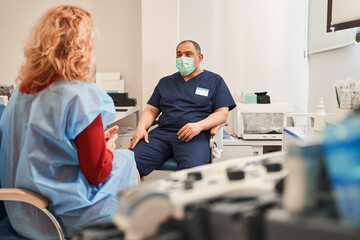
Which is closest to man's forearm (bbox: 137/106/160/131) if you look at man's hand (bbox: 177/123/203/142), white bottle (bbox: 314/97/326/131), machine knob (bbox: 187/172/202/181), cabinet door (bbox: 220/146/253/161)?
man's hand (bbox: 177/123/203/142)

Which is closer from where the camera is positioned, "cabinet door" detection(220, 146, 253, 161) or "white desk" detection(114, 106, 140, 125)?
"white desk" detection(114, 106, 140, 125)

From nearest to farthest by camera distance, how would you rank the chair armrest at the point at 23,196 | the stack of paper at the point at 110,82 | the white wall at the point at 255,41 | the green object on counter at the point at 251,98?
the chair armrest at the point at 23,196
the green object on counter at the point at 251,98
the white wall at the point at 255,41
the stack of paper at the point at 110,82

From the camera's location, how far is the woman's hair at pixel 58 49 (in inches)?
46.4

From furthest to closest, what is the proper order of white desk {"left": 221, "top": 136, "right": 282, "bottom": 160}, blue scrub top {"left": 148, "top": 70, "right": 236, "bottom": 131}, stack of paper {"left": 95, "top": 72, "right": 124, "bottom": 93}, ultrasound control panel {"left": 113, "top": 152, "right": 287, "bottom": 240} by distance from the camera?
stack of paper {"left": 95, "top": 72, "right": 124, "bottom": 93}
white desk {"left": 221, "top": 136, "right": 282, "bottom": 160}
blue scrub top {"left": 148, "top": 70, "right": 236, "bottom": 131}
ultrasound control panel {"left": 113, "top": 152, "right": 287, "bottom": 240}

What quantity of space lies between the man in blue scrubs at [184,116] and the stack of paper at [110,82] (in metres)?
0.99

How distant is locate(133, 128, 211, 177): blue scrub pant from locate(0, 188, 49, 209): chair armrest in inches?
48.7

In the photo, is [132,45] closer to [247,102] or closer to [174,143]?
[247,102]

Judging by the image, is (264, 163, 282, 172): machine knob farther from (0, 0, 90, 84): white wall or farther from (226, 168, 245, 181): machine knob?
(0, 0, 90, 84): white wall

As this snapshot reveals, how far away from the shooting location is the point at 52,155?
1.14 m

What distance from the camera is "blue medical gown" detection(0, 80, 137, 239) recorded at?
1.12 m

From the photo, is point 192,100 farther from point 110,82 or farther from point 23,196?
point 23,196

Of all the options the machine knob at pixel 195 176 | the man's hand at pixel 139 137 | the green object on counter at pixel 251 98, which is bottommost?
the man's hand at pixel 139 137

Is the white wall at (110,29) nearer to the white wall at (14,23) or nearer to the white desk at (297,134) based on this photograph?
the white wall at (14,23)

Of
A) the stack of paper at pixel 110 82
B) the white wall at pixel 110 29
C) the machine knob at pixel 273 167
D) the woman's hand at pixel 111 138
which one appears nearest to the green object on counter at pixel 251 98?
the white wall at pixel 110 29
